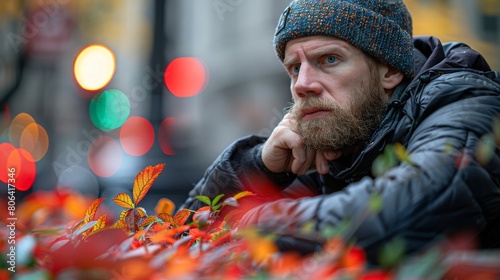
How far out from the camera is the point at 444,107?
97.9 inches

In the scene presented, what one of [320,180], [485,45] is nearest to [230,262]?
[320,180]

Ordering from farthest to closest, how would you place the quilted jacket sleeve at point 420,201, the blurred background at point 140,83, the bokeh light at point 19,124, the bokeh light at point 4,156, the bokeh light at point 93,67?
the bokeh light at point 19,124 < the bokeh light at point 93,67 < the bokeh light at point 4,156 < the blurred background at point 140,83 < the quilted jacket sleeve at point 420,201

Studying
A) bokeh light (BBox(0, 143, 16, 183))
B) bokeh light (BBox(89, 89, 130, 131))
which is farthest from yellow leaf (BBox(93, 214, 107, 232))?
bokeh light (BBox(89, 89, 130, 131))

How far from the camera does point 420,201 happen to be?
72.4 inches

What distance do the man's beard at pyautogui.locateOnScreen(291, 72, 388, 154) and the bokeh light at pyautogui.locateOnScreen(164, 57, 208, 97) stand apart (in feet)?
41.7

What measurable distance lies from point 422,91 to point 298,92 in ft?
2.04

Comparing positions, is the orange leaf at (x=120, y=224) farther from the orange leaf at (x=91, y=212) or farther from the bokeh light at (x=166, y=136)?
the bokeh light at (x=166, y=136)

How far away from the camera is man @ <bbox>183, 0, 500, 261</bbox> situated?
181 cm

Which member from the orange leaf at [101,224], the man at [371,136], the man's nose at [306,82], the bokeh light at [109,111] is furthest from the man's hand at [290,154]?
the bokeh light at [109,111]

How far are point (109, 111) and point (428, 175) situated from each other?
66.2 feet

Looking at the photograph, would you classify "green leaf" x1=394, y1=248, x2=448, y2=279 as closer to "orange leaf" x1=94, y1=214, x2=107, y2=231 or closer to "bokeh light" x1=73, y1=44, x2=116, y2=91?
"orange leaf" x1=94, y1=214, x2=107, y2=231

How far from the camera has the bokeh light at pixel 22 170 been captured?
12.1 meters

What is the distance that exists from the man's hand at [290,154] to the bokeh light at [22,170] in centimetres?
843

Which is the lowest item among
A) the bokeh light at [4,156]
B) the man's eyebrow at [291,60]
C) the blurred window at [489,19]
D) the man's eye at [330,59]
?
the bokeh light at [4,156]
